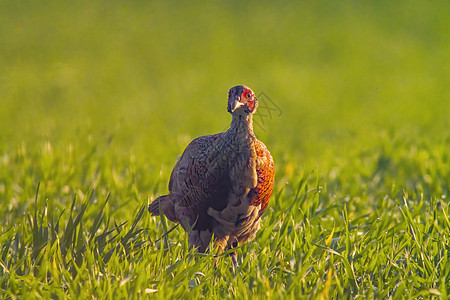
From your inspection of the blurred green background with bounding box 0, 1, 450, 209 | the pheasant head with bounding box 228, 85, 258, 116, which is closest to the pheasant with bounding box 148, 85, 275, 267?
the pheasant head with bounding box 228, 85, 258, 116

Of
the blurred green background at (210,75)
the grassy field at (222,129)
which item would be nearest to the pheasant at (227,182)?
the grassy field at (222,129)

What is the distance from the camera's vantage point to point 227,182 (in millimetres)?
3469

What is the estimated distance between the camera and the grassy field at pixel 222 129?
11.0ft

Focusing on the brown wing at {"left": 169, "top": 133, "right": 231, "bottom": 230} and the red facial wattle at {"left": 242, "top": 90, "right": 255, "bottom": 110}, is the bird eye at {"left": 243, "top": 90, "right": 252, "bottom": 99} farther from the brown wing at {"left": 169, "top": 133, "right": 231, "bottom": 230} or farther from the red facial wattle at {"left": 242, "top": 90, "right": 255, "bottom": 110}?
the brown wing at {"left": 169, "top": 133, "right": 231, "bottom": 230}

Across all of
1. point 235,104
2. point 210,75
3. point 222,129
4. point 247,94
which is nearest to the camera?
point 235,104

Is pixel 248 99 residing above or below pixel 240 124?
above

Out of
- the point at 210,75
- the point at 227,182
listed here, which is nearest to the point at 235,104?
the point at 227,182

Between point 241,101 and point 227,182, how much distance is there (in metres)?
0.48

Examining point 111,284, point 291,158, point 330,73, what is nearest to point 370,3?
point 330,73

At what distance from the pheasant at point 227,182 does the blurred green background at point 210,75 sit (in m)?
1.88

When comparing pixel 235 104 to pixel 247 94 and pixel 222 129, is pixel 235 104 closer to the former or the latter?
pixel 247 94

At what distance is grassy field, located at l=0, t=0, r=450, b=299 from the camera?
336 centimetres

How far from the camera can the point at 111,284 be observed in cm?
318

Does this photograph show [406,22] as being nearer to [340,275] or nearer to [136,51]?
[136,51]
